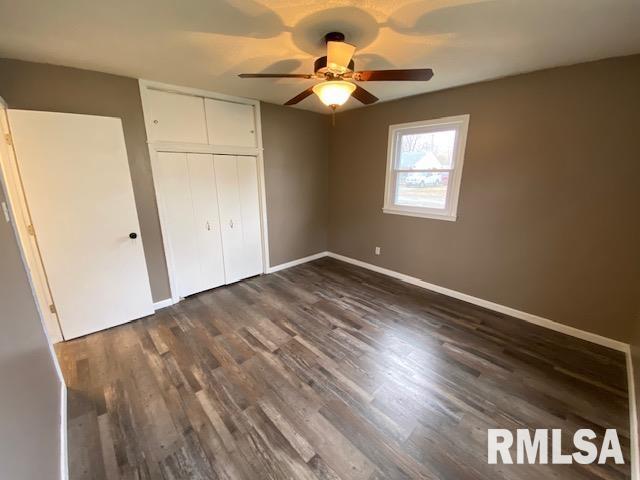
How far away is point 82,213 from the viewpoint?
7.65 feet

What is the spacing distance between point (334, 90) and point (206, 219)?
2.31 m

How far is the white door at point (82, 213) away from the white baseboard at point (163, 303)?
24 cm

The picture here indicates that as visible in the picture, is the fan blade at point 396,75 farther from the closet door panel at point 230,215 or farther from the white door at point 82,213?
the white door at point 82,213

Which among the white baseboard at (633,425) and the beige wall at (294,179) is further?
the beige wall at (294,179)

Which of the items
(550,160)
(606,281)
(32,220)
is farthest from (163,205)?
(606,281)

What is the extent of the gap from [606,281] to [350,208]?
3.02 m

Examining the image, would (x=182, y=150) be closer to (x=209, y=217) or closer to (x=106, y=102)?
(x=106, y=102)

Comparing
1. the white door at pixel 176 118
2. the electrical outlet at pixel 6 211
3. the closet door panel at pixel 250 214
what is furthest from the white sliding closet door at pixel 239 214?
the electrical outlet at pixel 6 211

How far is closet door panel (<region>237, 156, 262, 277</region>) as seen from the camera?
3522 millimetres

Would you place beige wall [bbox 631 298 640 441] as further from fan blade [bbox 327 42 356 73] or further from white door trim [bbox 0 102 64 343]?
white door trim [bbox 0 102 64 343]

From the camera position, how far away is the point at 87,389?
74.0 inches

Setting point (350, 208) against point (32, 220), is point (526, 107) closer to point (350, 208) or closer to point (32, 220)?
point (350, 208)

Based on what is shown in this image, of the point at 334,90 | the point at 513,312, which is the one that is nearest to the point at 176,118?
the point at 334,90

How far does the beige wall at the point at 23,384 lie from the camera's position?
863 mm
